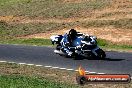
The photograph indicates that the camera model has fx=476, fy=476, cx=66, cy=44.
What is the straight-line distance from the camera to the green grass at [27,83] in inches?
744

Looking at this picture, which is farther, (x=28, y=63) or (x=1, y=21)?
(x=1, y=21)

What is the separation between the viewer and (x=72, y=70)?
22906 millimetres

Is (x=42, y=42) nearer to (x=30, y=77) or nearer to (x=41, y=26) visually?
(x=41, y=26)

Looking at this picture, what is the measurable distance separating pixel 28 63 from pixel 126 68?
5.26 m

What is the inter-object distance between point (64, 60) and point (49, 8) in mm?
25605

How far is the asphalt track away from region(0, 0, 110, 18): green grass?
57.1ft

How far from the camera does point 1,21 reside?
47.6 metres

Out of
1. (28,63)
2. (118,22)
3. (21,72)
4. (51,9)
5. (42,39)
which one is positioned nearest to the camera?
(21,72)

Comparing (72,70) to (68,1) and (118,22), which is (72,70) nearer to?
(118,22)

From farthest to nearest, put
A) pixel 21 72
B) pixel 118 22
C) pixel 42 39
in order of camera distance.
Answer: pixel 118 22, pixel 42 39, pixel 21 72

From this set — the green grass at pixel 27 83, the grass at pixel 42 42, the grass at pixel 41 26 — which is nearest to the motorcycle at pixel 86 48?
the green grass at pixel 27 83

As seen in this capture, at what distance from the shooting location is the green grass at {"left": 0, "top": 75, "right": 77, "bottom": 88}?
1889 cm

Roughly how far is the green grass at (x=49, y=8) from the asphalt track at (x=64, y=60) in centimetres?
1740

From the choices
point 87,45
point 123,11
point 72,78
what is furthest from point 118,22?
point 72,78
